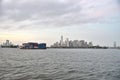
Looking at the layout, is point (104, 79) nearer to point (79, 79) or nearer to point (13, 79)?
point (79, 79)

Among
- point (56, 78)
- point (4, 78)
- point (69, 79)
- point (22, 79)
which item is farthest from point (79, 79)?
point (4, 78)

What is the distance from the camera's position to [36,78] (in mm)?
21688

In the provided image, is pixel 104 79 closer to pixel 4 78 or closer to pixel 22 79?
Result: pixel 22 79

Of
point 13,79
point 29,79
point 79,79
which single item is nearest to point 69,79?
point 79,79

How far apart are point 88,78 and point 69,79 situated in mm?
2450

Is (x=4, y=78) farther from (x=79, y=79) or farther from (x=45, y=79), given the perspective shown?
(x=79, y=79)

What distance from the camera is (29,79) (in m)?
20.9

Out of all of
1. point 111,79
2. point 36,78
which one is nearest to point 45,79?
point 36,78

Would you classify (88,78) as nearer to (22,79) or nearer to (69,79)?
(69,79)

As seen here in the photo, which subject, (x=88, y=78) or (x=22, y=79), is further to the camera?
(x=88, y=78)

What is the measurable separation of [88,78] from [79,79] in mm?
1359

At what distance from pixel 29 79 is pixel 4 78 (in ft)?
9.46

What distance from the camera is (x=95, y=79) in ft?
71.7

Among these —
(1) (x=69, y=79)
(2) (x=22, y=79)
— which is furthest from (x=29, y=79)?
(1) (x=69, y=79)
